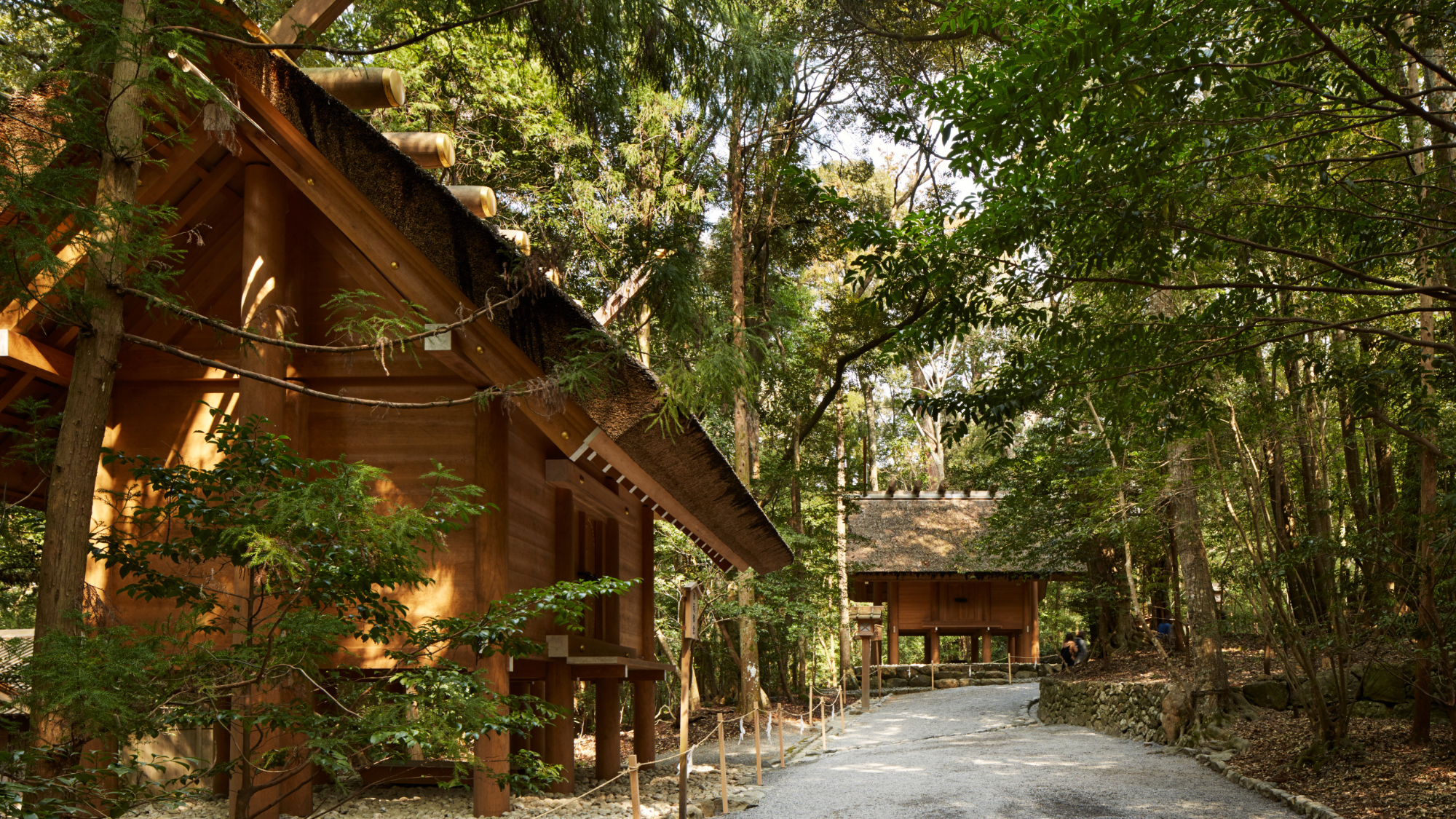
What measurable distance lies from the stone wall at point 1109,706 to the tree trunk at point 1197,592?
2.15 feet

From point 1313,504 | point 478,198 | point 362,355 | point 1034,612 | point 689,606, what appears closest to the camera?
point 362,355

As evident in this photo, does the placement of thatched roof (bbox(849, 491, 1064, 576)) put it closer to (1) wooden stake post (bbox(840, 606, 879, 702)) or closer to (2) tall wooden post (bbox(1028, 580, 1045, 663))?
(2) tall wooden post (bbox(1028, 580, 1045, 663))

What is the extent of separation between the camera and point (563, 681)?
7266mm

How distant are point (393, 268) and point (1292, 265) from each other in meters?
7.72

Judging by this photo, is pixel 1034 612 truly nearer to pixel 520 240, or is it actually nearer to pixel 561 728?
pixel 561 728

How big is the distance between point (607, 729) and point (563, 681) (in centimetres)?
193

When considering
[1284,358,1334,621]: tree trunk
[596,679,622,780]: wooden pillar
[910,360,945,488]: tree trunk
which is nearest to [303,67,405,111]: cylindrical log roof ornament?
[596,679,622,780]: wooden pillar

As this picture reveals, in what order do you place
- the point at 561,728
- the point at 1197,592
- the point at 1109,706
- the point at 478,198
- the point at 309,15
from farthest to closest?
the point at 1109,706 < the point at 1197,592 < the point at 561,728 < the point at 478,198 < the point at 309,15

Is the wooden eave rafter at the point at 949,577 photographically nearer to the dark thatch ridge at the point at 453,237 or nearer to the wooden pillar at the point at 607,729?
the wooden pillar at the point at 607,729

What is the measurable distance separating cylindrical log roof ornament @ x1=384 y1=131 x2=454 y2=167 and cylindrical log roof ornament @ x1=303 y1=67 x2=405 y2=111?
1.09ft

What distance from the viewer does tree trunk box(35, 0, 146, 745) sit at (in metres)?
3.41

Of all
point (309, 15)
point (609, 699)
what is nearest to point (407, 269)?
point (309, 15)

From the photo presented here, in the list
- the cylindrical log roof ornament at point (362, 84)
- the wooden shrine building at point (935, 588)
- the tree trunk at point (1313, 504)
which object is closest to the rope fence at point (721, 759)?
the wooden shrine building at point (935, 588)

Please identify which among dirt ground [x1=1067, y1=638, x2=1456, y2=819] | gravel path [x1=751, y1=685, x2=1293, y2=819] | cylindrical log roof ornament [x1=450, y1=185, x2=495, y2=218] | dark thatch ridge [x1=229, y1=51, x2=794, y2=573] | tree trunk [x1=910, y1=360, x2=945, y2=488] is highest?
tree trunk [x1=910, y1=360, x2=945, y2=488]
